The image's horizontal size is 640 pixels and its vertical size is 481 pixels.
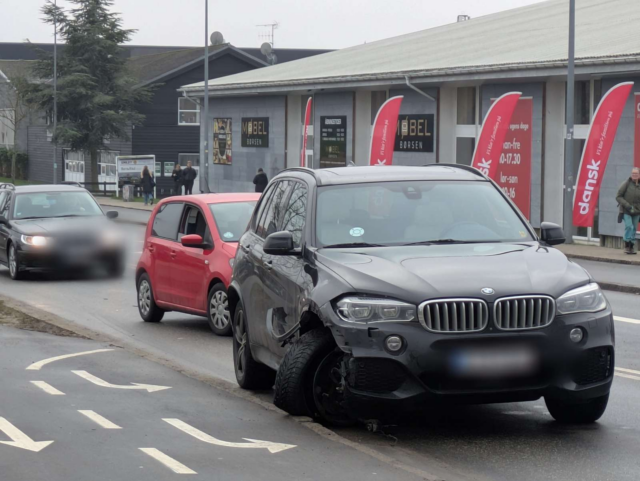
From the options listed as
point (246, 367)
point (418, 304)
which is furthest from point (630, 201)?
point (418, 304)

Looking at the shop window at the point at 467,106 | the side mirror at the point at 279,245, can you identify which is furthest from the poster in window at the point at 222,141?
the side mirror at the point at 279,245

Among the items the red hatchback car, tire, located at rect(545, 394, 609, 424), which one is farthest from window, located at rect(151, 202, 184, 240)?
tire, located at rect(545, 394, 609, 424)

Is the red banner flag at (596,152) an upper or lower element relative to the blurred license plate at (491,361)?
upper

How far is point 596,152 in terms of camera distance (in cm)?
2528

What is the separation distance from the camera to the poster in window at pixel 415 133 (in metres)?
33.2

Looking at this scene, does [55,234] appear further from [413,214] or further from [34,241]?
[413,214]

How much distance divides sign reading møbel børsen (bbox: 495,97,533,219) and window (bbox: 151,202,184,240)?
16.9m

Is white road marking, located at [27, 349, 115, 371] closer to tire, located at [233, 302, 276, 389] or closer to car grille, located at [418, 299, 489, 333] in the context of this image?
tire, located at [233, 302, 276, 389]

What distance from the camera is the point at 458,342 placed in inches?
242

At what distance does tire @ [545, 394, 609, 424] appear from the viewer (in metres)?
6.82

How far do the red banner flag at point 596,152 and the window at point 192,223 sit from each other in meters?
14.4

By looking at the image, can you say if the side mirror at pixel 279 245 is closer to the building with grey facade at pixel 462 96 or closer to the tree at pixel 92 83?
the building with grey facade at pixel 462 96

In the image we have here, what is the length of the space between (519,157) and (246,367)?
71.8 ft

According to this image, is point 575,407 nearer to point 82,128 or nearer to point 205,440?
point 205,440
